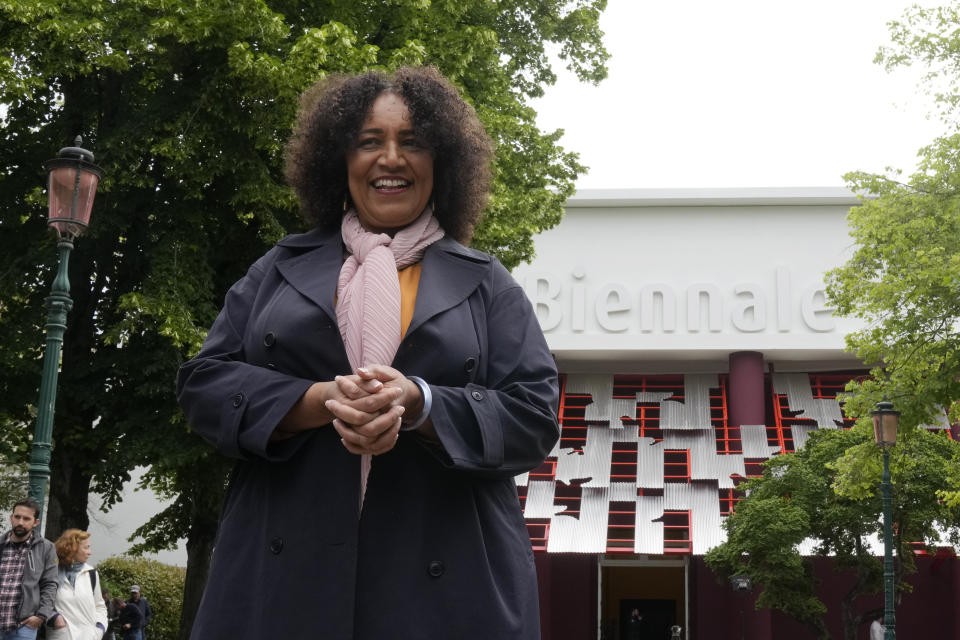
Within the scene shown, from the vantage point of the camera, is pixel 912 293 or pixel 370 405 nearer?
pixel 370 405

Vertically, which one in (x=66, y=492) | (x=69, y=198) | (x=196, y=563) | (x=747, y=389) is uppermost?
(x=747, y=389)

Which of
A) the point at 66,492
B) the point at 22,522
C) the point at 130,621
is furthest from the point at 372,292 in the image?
the point at 130,621

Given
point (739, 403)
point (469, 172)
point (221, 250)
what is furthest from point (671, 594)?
point (469, 172)

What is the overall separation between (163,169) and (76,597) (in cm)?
849

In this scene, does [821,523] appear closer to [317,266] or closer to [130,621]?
[130,621]

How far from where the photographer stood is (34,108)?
16.5 metres

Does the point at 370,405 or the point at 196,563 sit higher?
the point at 196,563

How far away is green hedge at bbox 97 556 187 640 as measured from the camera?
24656 millimetres

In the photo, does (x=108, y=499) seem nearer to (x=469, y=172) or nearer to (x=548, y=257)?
(x=469, y=172)

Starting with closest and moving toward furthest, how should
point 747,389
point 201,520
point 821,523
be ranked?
point 201,520, point 821,523, point 747,389

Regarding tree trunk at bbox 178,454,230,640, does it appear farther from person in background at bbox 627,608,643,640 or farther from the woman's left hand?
person in background at bbox 627,608,643,640

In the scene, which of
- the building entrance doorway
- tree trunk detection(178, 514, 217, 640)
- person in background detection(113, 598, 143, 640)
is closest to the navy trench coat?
tree trunk detection(178, 514, 217, 640)

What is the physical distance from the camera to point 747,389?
32.3m

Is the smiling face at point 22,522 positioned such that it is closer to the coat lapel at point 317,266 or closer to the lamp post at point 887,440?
the coat lapel at point 317,266
